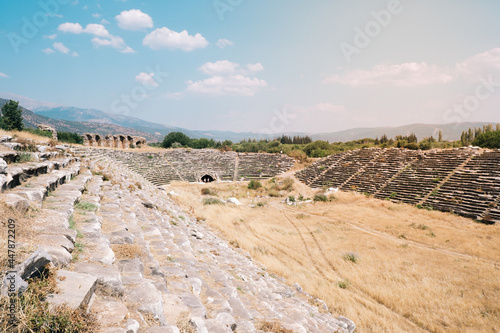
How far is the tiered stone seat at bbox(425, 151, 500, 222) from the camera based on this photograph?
21.2 meters

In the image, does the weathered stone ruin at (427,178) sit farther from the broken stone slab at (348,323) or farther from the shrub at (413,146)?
the broken stone slab at (348,323)

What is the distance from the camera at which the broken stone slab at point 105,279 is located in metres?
2.65

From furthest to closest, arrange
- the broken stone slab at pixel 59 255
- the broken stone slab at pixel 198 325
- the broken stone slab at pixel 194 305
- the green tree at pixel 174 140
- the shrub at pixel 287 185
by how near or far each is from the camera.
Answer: the green tree at pixel 174 140
the shrub at pixel 287 185
the broken stone slab at pixel 194 305
the broken stone slab at pixel 198 325
the broken stone slab at pixel 59 255

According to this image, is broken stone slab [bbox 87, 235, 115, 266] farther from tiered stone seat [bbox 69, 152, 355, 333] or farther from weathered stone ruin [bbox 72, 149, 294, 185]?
weathered stone ruin [bbox 72, 149, 294, 185]

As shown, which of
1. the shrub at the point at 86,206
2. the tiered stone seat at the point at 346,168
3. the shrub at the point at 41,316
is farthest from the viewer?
the tiered stone seat at the point at 346,168

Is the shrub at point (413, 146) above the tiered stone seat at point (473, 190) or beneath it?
above

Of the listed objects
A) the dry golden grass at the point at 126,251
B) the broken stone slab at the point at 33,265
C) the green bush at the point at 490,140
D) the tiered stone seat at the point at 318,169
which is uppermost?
the green bush at the point at 490,140

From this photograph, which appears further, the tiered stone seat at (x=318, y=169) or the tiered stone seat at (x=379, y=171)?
the tiered stone seat at (x=318, y=169)

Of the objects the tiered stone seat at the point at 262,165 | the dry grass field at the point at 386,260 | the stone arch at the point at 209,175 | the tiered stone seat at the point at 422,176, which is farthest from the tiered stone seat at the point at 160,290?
the tiered stone seat at the point at 262,165

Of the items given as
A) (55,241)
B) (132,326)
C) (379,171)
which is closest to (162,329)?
(132,326)

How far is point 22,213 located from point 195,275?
2789 mm

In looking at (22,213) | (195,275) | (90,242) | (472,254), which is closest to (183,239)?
(195,275)

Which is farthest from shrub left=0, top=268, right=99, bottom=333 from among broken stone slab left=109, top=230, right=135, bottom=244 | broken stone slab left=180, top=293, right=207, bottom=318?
broken stone slab left=109, top=230, right=135, bottom=244

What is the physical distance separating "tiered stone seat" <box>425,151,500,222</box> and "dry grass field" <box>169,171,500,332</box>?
1.73m
